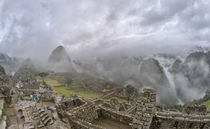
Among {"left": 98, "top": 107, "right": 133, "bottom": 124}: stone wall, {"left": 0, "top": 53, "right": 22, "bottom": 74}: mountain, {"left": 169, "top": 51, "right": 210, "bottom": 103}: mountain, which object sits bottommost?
{"left": 169, "top": 51, "right": 210, "bottom": 103}: mountain

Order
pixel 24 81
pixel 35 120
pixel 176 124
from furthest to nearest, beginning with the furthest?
1. pixel 24 81
2. pixel 35 120
3. pixel 176 124

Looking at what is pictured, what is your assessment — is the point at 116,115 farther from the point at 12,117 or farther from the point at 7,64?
the point at 7,64

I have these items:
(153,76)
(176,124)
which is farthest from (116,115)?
(153,76)

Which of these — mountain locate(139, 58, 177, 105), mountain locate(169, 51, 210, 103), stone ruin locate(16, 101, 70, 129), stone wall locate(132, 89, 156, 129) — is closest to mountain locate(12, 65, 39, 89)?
stone ruin locate(16, 101, 70, 129)

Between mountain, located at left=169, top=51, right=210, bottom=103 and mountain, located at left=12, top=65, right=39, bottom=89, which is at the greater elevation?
mountain, located at left=12, top=65, right=39, bottom=89

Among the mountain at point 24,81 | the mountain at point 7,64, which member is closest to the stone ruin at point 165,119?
the mountain at point 24,81

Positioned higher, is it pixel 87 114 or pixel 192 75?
pixel 87 114

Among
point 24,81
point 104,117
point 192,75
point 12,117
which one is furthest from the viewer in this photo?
point 192,75

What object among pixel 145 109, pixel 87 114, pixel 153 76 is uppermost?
pixel 145 109

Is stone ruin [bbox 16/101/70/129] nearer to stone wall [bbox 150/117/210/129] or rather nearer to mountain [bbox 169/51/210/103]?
stone wall [bbox 150/117/210/129]

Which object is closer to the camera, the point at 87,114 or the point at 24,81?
the point at 87,114

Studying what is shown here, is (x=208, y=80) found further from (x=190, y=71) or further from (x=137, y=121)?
(x=137, y=121)
